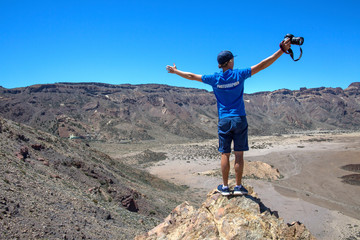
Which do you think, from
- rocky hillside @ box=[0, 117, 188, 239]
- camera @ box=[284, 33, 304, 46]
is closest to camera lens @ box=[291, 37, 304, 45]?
camera @ box=[284, 33, 304, 46]

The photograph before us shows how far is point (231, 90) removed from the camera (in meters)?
3.81

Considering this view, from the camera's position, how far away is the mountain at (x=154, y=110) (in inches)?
2670

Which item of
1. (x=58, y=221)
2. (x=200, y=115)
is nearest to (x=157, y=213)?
(x=58, y=221)

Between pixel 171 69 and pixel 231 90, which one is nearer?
pixel 231 90

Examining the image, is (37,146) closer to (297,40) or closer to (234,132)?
(234,132)

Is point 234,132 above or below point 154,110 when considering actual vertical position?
below

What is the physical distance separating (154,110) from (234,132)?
9098cm

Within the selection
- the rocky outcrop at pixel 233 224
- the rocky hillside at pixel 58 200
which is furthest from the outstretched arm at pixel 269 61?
the rocky hillside at pixel 58 200

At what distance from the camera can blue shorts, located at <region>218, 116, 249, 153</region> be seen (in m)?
3.77

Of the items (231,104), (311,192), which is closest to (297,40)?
(231,104)

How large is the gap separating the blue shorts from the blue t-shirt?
0.30 ft

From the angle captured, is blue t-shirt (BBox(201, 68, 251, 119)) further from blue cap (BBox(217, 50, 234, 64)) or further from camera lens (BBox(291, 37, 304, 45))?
camera lens (BBox(291, 37, 304, 45))

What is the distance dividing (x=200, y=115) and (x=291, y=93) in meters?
72.0

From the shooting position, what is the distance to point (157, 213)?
1100 cm
